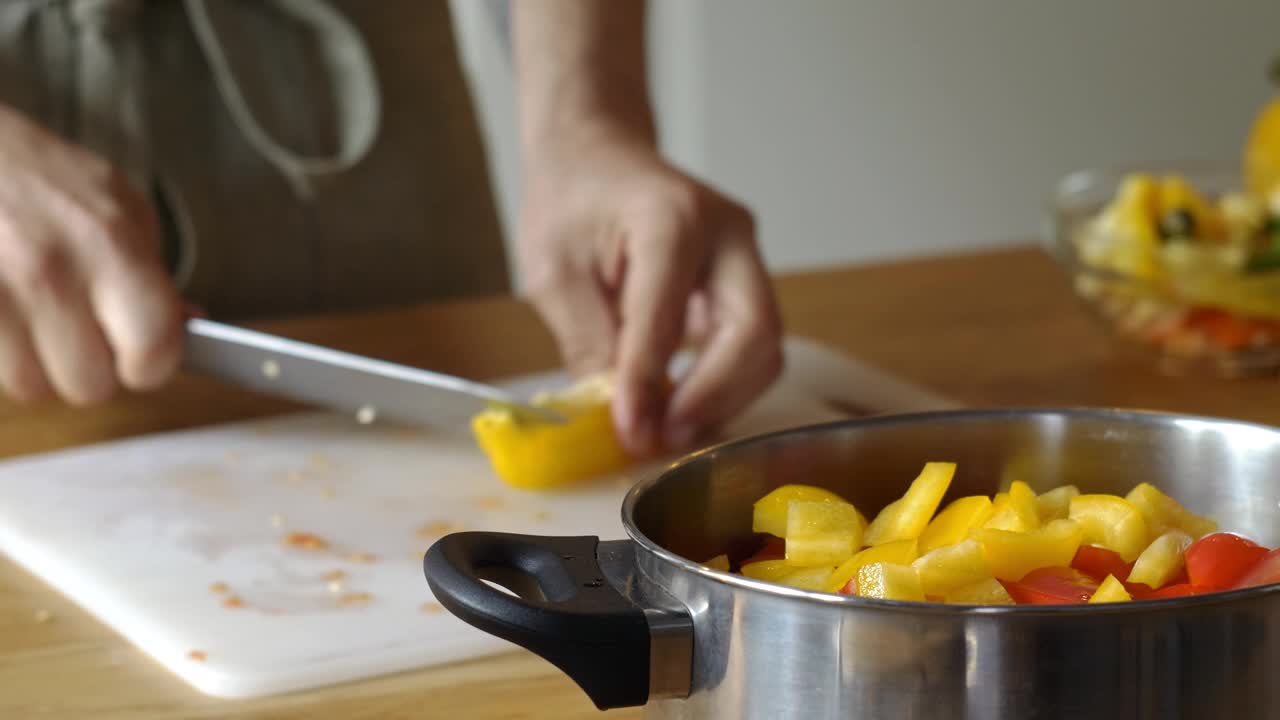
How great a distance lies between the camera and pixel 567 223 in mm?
1306

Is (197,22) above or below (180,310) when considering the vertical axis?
above

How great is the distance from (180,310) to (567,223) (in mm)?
329

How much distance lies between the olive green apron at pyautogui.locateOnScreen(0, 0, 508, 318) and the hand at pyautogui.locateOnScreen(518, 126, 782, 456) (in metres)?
0.31

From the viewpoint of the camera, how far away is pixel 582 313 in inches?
51.1

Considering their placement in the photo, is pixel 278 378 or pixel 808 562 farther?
pixel 278 378

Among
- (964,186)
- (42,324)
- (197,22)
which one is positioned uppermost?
(197,22)

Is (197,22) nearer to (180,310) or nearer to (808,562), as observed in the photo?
(180,310)

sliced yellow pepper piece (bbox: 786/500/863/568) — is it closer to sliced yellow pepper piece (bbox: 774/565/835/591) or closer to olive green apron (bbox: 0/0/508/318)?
sliced yellow pepper piece (bbox: 774/565/835/591)

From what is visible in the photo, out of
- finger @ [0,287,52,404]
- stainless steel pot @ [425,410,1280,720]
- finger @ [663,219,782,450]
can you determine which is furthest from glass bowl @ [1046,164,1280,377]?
finger @ [0,287,52,404]

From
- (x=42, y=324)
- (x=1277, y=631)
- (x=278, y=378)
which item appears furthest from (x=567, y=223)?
(x=1277, y=631)

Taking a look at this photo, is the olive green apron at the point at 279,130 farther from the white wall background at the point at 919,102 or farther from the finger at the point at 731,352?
the white wall background at the point at 919,102

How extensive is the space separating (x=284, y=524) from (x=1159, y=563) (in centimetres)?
61

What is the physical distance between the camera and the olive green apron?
1470mm

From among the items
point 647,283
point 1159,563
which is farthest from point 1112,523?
point 647,283
